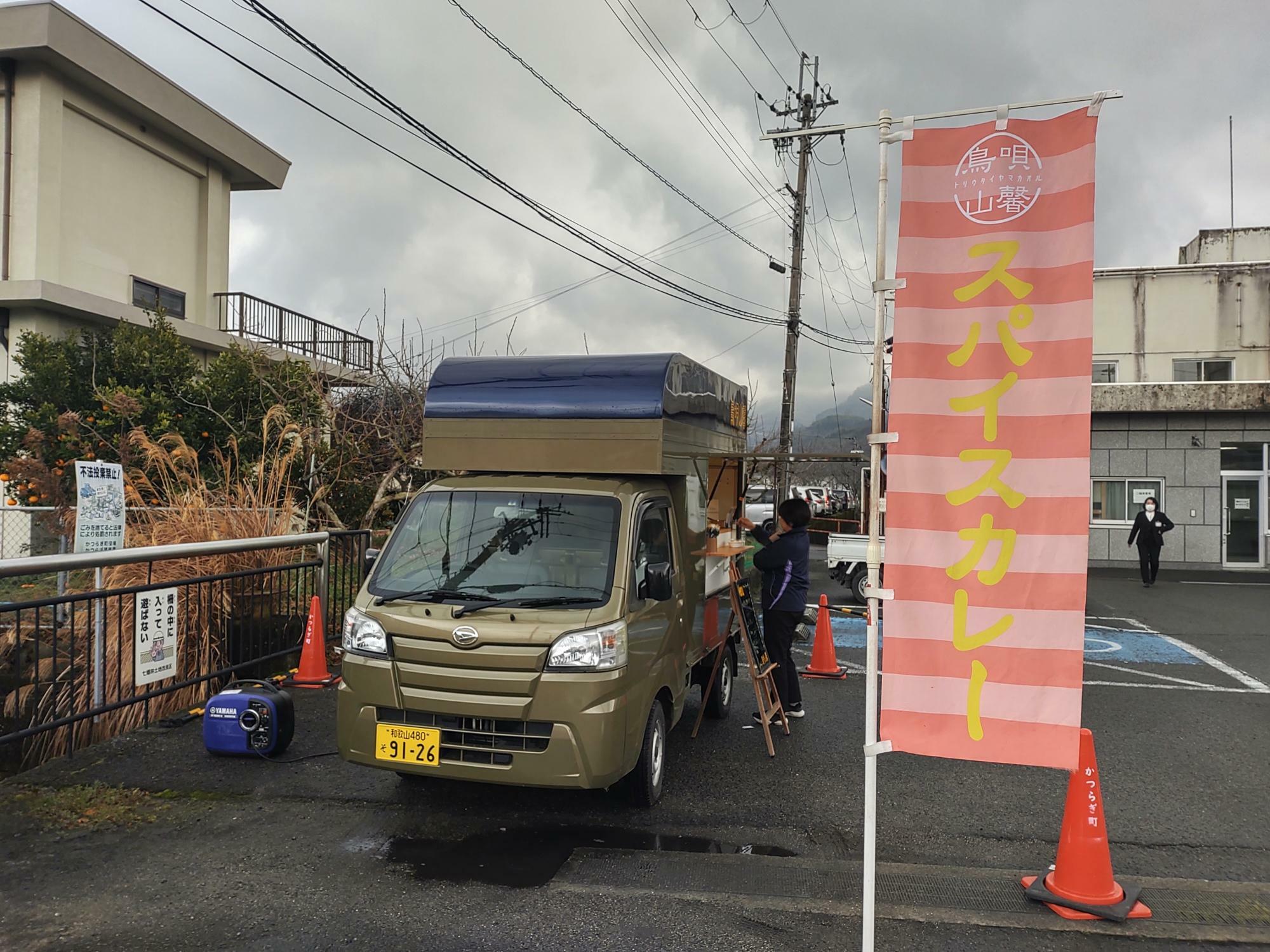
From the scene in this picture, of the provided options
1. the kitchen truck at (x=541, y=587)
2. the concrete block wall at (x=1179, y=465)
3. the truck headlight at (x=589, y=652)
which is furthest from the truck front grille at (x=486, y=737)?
the concrete block wall at (x=1179, y=465)

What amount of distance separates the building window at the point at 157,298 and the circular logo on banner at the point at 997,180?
17934mm

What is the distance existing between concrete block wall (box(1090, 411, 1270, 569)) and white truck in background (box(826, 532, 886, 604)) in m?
10.1

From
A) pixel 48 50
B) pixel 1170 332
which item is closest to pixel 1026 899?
pixel 48 50

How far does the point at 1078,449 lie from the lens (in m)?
3.15

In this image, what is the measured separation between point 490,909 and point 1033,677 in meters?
2.55

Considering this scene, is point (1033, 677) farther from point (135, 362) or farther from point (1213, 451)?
point (1213, 451)

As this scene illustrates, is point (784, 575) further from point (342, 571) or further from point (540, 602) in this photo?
point (342, 571)

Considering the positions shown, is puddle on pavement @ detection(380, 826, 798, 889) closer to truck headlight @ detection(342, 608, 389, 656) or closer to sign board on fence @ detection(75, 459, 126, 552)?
truck headlight @ detection(342, 608, 389, 656)

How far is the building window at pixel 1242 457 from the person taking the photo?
21.2 meters

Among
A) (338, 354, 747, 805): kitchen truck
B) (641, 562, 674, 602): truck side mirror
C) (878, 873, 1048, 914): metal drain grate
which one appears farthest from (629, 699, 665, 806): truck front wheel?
(878, 873, 1048, 914): metal drain grate

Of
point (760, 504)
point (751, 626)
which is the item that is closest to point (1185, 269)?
point (760, 504)

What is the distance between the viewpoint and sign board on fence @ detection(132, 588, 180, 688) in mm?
6125

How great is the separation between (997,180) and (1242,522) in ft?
75.2

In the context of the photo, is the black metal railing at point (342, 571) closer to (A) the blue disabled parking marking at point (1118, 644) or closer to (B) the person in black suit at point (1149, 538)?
(A) the blue disabled parking marking at point (1118, 644)
